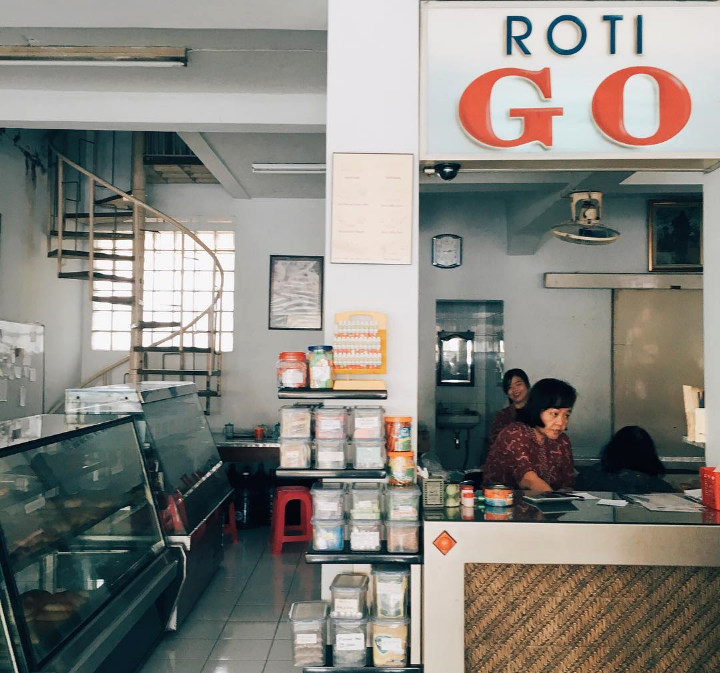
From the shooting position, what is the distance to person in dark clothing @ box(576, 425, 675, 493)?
425 centimetres

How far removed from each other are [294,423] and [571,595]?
136 centimetres

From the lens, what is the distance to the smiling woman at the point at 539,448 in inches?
142

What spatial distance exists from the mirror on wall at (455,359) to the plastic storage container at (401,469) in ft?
14.9

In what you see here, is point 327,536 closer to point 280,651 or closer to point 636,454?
point 280,651

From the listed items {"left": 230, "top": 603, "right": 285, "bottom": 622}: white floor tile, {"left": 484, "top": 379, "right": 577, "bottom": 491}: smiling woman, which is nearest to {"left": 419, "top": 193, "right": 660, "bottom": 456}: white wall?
{"left": 230, "top": 603, "right": 285, "bottom": 622}: white floor tile

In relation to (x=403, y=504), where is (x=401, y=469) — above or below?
above

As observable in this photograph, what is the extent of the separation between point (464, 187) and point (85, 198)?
4.31 m

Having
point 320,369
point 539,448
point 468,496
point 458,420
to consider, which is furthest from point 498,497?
point 458,420

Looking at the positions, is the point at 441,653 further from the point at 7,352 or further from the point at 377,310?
the point at 7,352

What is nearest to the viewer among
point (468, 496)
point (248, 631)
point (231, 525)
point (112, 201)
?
point (468, 496)

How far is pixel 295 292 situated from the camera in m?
7.43

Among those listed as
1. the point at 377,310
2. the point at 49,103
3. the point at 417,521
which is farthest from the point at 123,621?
the point at 49,103

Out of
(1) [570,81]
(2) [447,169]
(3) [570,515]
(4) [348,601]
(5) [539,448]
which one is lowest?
(4) [348,601]

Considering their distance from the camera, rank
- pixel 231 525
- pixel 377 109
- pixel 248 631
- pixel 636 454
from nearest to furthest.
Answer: pixel 377 109
pixel 248 631
pixel 636 454
pixel 231 525
